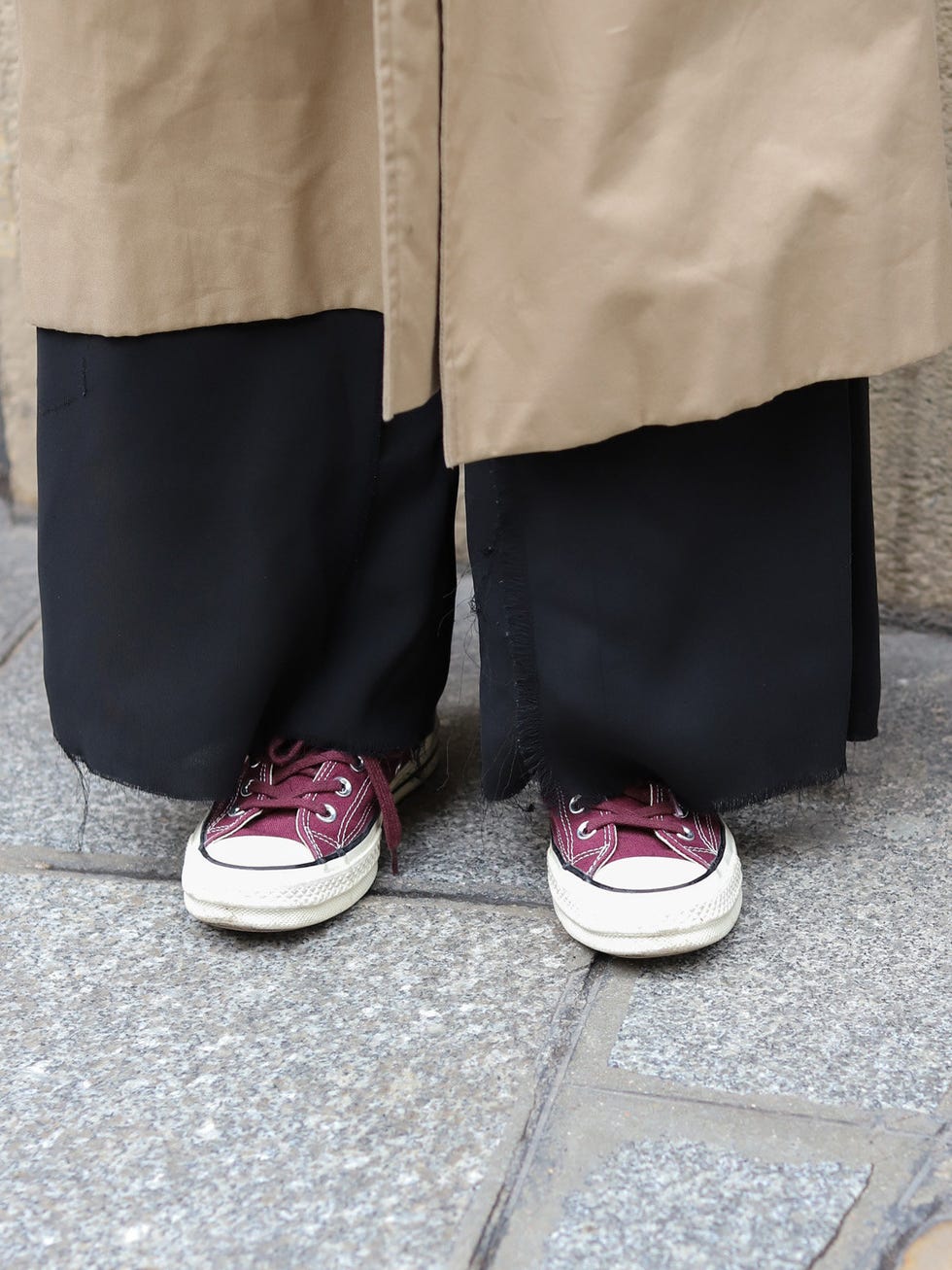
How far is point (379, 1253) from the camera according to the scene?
951mm

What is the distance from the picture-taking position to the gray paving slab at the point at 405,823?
1390 mm

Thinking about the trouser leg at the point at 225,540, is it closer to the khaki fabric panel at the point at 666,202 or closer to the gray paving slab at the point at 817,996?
the khaki fabric panel at the point at 666,202

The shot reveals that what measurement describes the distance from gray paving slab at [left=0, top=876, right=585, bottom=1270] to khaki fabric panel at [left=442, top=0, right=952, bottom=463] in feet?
1.55

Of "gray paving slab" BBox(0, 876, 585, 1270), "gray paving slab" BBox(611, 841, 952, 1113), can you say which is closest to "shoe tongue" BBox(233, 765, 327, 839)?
"gray paving slab" BBox(0, 876, 585, 1270)

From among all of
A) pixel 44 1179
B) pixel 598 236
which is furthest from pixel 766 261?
pixel 44 1179

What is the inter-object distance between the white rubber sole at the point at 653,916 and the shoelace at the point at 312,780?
212 mm

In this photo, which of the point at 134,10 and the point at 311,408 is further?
the point at 311,408

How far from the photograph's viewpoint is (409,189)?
3.28 feet

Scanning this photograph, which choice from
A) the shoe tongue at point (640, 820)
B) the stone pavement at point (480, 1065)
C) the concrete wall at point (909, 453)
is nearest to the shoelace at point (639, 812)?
the shoe tongue at point (640, 820)

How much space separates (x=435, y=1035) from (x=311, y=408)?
0.55m

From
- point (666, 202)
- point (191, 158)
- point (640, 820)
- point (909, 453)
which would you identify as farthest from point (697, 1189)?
point (909, 453)

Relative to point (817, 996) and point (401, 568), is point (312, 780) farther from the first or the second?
point (817, 996)

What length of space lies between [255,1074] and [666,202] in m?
0.75

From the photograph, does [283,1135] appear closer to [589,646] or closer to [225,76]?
[589,646]
